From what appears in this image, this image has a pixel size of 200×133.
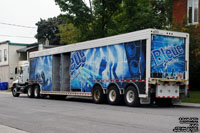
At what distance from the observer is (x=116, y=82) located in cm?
1844

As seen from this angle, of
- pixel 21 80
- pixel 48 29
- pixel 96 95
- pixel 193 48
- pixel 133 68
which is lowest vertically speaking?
pixel 96 95

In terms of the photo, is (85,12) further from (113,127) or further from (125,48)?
(113,127)

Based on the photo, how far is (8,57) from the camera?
55.3 metres

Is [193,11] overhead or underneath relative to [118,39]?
overhead

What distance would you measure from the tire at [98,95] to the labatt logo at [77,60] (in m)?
2.20

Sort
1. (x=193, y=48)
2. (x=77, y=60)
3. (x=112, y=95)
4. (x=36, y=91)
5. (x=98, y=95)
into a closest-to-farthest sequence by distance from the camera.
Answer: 1. (x=112, y=95)
2. (x=98, y=95)
3. (x=77, y=60)
4. (x=193, y=48)
5. (x=36, y=91)

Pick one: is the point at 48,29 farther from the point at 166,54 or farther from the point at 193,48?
the point at 166,54

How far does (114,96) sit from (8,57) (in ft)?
132

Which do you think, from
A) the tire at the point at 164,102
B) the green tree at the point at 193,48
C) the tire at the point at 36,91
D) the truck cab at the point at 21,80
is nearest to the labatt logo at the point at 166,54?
the tire at the point at 164,102

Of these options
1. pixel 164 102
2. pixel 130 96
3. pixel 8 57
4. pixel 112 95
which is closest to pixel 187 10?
pixel 164 102

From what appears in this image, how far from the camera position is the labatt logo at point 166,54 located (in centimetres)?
1666

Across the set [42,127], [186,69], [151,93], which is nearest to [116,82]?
[151,93]

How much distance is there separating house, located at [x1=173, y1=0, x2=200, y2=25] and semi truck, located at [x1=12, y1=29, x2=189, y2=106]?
9307 mm

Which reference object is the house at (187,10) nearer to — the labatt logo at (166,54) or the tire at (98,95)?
the labatt logo at (166,54)
